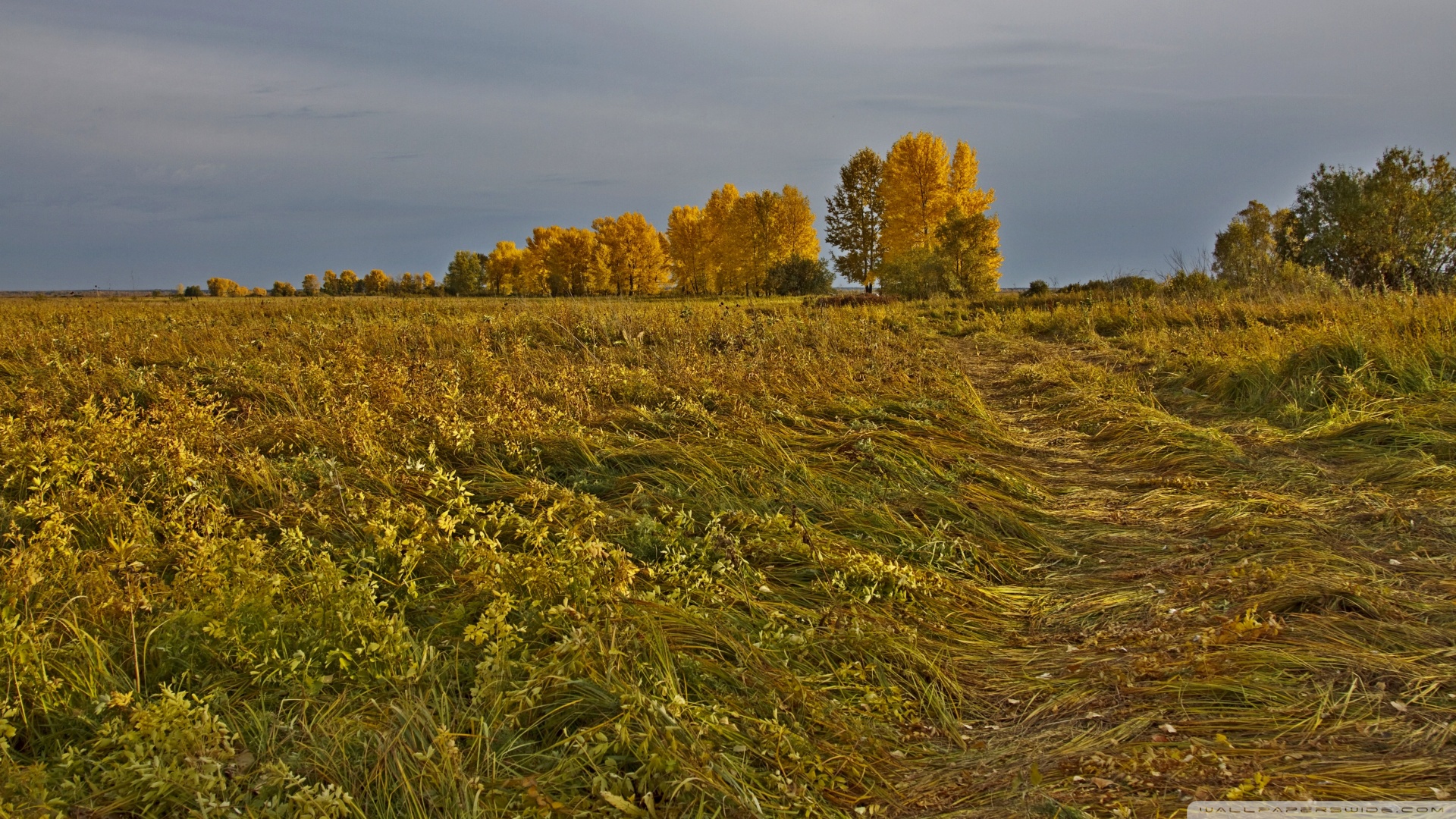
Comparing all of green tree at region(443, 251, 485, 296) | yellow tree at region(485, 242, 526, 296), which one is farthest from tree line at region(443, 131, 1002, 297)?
A: green tree at region(443, 251, 485, 296)

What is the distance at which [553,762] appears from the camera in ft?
6.87

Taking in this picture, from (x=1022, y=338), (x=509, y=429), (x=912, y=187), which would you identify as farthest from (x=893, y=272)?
(x=509, y=429)

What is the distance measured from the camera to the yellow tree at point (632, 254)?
51875 mm

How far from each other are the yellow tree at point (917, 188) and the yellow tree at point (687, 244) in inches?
575

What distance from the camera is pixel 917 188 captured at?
120 feet

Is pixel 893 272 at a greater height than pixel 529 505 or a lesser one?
greater

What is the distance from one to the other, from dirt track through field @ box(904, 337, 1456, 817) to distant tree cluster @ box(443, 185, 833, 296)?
90.8 feet

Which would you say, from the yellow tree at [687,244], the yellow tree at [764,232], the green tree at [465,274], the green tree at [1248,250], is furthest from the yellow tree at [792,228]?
the green tree at [465,274]

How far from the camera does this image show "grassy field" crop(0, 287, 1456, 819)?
2.03 m

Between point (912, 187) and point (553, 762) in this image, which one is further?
point (912, 187)

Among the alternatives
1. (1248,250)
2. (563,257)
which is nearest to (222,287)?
(563,257)

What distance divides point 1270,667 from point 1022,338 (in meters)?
12.7

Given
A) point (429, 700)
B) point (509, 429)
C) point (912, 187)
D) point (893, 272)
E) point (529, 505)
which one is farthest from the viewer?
point (912, 187)

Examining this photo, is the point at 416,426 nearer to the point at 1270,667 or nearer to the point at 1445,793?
the point at 1270,667
